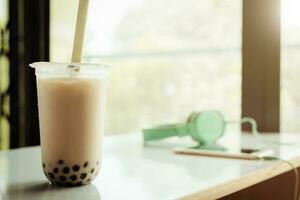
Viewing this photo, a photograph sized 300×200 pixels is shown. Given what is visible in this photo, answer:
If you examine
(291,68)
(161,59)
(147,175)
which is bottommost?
(147,175)

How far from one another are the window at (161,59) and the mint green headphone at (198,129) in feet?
5.76

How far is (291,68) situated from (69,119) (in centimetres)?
173

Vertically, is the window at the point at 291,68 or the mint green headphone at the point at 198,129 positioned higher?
the window at the point at 291,68

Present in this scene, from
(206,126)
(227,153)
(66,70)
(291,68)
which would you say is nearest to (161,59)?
(291,68)

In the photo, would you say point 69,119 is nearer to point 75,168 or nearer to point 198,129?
point 75,168

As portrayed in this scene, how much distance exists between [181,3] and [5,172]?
3442 millimetres

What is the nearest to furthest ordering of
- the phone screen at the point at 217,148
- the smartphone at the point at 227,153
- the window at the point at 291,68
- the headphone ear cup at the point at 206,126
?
1. the smartphone at the point at 227,153
2. the phone screen at the point at 217,148
3. the headphone ear cup at the point at 206,126
4. the window at the point at 291,68

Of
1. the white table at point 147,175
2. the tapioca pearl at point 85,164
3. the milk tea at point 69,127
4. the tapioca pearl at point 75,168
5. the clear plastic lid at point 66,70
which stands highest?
the clear plastic lid at point 66,70

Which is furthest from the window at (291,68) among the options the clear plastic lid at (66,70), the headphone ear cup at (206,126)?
the clear plastic lid at (66,70)

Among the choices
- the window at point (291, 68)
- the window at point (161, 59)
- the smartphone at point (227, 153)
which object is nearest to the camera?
the smartphone at point (227, 153)

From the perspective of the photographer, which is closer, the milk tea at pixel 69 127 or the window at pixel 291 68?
the milk tea at pixel 69 127

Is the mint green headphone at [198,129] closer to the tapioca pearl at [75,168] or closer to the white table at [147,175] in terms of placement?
the white table at [147,175]

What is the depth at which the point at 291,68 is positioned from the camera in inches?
86.7

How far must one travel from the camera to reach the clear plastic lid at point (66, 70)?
0.69m
